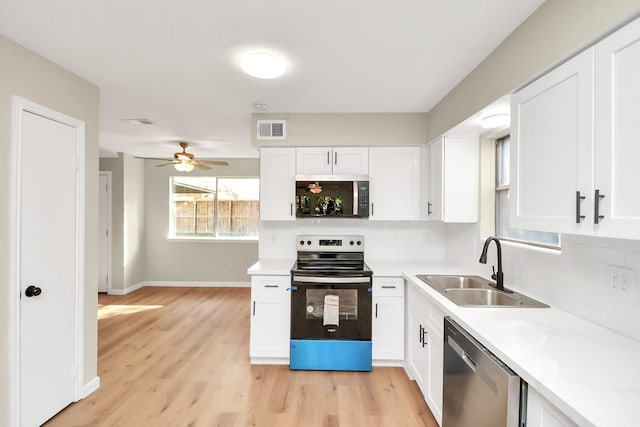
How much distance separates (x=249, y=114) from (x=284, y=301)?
6.22 feet

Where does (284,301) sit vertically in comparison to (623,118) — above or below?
below

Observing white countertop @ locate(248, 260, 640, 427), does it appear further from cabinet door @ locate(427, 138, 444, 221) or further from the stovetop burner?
the stovetop burner

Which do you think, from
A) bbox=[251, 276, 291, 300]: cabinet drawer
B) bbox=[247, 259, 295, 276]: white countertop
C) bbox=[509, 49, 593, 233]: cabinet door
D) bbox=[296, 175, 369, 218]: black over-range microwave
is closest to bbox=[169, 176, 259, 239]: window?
bbox=[247, 259, 295, 276]: white countertop

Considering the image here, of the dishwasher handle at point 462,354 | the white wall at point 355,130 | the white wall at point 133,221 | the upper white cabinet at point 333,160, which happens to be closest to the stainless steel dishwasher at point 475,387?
the dishwasher handle at point 462,354

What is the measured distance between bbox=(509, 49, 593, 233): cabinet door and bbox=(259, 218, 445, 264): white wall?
1.84 metres

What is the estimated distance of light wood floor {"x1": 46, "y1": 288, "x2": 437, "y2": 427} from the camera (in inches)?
90.1

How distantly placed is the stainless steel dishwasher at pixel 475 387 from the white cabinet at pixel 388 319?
1.01m

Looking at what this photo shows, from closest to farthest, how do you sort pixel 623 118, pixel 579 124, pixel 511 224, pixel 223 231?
1. pixel 623 118
2. pixel 579 124
3. pixel 511 224
4. pixel 223 231

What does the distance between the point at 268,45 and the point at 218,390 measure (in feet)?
8.45

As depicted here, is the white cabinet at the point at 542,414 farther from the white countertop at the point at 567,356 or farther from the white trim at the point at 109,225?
the white trim at the point at 109,225

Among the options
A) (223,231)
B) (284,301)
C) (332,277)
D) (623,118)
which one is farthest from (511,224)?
(223,231)

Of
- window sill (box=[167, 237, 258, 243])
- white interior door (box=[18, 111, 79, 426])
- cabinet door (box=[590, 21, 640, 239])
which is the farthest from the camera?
window sill (box=[167, 237, 258, 243])

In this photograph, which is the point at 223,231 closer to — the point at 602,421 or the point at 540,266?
the point at 540,266

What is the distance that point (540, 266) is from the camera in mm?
2066
